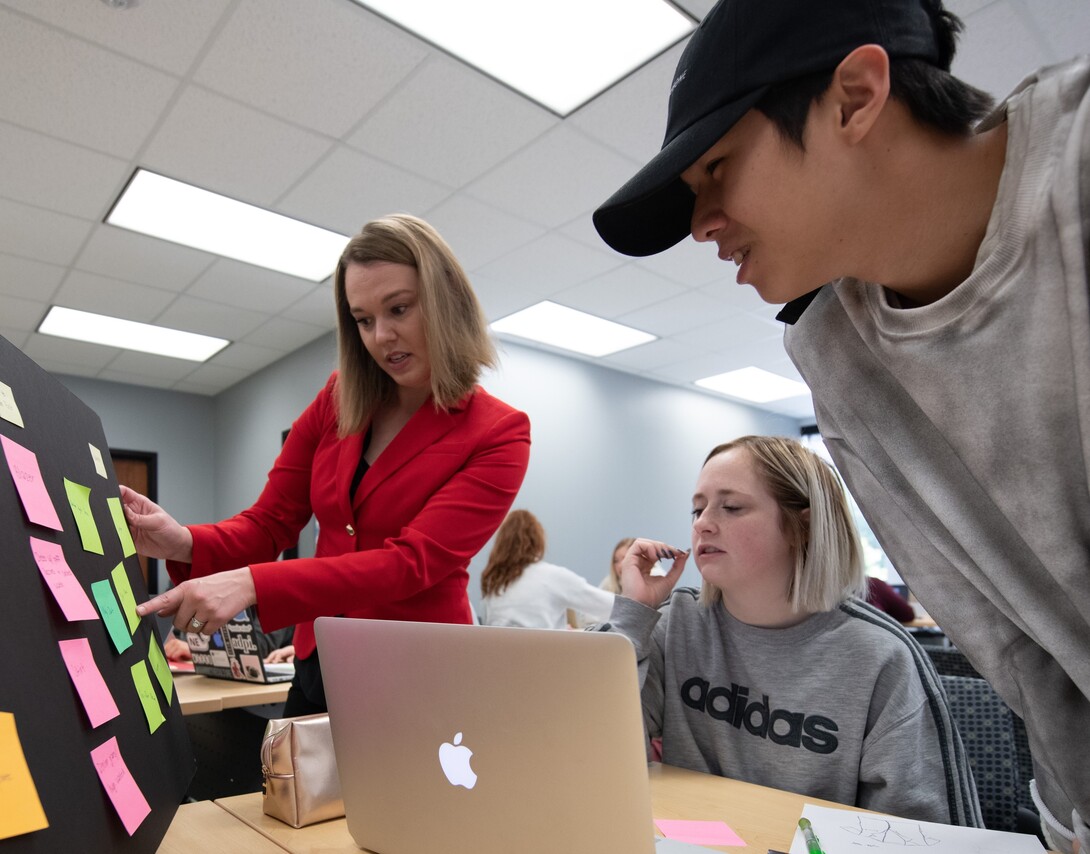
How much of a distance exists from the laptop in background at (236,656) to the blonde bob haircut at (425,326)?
0.90m

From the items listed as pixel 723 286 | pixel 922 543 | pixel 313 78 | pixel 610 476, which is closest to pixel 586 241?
pixel 723 286

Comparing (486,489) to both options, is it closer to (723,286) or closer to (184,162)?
(184,162)

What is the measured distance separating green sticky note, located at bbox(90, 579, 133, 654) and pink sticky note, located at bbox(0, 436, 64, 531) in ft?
0.32

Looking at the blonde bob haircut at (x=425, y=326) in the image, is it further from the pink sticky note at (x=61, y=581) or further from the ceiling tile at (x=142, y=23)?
the ceiling tile at (x=142, y=23)

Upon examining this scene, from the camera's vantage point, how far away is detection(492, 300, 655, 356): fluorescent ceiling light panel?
4.89 m

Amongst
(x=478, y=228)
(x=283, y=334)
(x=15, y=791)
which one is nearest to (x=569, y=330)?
(x=478, y=228)

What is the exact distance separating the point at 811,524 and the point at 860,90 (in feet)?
2.70

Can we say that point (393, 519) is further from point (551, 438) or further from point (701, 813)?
point (551, 438)

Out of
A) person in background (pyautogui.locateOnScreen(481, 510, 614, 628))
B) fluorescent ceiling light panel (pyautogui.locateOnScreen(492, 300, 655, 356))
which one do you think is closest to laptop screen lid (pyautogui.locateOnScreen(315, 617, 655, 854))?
person in background (pyautogui.locateOnScreen(481, 510, 614, 628))

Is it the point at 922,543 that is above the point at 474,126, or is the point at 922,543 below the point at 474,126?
below

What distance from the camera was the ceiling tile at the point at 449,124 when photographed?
102 inches

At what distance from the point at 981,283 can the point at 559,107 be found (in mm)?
2440

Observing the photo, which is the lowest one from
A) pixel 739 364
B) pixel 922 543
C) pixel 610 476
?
pixel 922 543

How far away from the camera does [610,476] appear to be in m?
6.03
